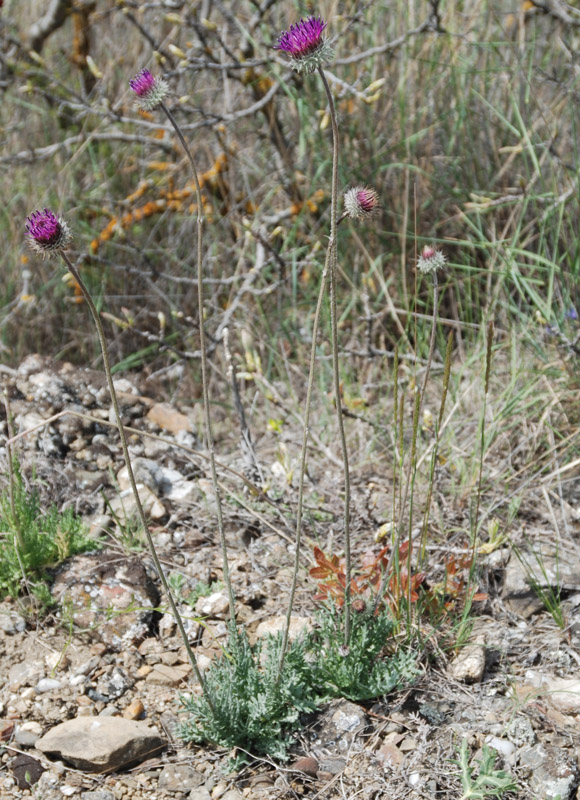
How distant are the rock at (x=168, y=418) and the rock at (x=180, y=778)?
150 centimetres

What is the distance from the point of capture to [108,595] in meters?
2.38

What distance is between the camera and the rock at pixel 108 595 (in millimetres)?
2322

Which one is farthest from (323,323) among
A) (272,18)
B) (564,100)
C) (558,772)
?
(558,772)

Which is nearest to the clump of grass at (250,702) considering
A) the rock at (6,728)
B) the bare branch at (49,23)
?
the rock at (6,728)

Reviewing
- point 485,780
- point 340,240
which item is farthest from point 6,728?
point 340,240

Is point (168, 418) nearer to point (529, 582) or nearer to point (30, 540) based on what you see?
point (30, 540)

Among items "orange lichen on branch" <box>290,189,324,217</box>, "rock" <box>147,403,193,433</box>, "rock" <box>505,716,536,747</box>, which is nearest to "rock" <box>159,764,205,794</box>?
"rock" <box>505,716,536,747</box>

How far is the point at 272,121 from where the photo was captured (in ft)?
12.6

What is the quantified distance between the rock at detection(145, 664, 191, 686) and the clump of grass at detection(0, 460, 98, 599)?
1.40 ft

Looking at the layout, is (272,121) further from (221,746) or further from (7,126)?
(221,746)

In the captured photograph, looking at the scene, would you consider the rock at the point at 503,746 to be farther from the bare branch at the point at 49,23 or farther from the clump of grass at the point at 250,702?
the bare branch at the point at 49,23

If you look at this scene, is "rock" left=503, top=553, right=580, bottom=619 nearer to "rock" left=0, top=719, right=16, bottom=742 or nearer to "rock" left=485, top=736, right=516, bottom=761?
"rock" left=485, top=736, right=516, bottom=761

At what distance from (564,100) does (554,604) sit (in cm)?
235

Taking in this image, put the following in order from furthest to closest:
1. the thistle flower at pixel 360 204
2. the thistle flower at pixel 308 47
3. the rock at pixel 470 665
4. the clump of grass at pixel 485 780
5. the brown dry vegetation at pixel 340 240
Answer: the brown dry vegetation at pixel 340 240, the rock at pixel 470 665, the clump of grass at pixel 485 780, the thistle flower at pixel 360 204, the thistle flower at pixel 308 47
